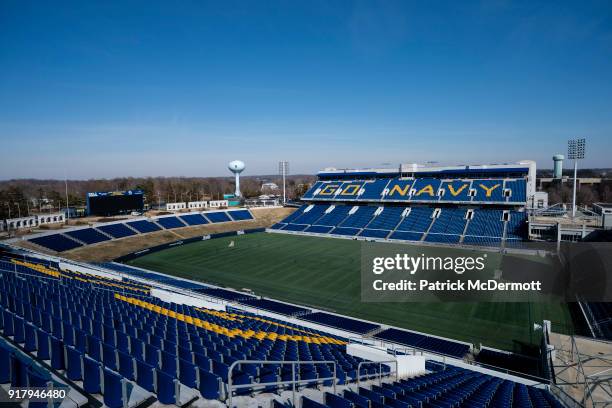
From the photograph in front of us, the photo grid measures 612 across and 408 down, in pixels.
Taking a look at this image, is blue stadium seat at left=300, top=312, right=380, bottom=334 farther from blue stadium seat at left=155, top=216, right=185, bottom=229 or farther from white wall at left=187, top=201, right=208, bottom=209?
white wall at left=187, top=201, right=208, bottom=209

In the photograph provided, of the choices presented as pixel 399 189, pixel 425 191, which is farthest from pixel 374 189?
pixel 425 191

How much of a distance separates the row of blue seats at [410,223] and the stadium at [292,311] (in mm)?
305

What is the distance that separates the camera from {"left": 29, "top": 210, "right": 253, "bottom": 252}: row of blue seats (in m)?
41.8

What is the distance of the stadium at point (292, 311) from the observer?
23.3 ft

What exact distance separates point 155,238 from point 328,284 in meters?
29.6

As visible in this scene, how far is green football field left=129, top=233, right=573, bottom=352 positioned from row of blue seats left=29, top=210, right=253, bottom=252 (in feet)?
25.4

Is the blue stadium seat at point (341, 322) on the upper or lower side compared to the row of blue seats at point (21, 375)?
lower

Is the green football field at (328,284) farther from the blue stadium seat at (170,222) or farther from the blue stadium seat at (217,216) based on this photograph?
the blue stadium seat at (217,216)

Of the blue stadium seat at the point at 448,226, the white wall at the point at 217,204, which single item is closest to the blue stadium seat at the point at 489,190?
the blue stadium seat at the point at 448,226

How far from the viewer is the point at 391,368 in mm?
13055

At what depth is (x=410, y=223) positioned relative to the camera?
5034 cm

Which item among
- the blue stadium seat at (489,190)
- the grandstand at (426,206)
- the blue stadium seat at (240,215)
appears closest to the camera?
the grandstand at (426,206)

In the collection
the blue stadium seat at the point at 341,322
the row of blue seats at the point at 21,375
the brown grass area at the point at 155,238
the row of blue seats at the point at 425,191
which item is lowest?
the blue stadium seat at the point at 341,322

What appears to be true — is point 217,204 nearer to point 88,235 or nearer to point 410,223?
A: point 88,235
